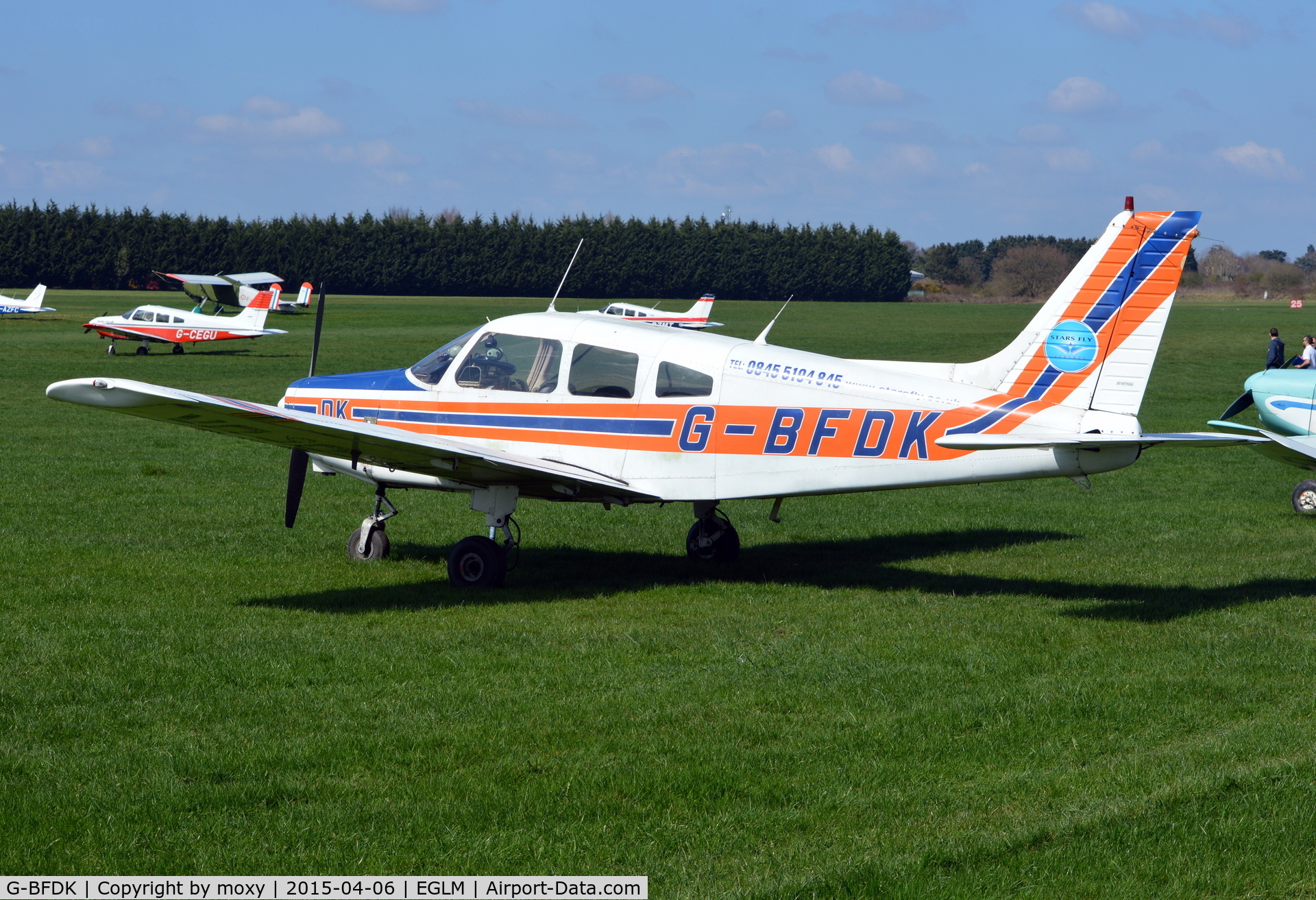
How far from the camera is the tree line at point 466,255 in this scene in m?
95.5

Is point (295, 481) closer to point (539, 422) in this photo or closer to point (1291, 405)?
point (539, 422)

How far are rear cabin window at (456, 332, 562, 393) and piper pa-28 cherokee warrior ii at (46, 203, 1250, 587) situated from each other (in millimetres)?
16

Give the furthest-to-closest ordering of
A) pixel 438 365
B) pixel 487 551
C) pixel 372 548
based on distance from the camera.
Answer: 1. pixel 372 548
2. pixel 438 365
3. pixel 487 551

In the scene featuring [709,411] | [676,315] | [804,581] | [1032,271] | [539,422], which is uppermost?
[1032,271]

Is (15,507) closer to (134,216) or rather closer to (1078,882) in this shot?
(1078,882)

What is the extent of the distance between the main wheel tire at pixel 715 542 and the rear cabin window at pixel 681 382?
174 cm

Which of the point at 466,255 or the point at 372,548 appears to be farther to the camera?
the point at 466,255

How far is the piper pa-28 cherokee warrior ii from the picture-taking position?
28.9ft

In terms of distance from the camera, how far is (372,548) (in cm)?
1101

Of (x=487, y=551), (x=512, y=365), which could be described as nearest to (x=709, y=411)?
(x=512, y=365)

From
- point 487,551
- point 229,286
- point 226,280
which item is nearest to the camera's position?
point 487,551

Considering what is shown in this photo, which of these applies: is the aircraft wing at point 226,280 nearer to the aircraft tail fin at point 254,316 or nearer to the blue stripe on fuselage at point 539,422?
the aircraft tail fin at point 254,316

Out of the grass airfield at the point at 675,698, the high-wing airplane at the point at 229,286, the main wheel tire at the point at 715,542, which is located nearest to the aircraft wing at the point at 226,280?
the high-wing airplane at the point at 229,286

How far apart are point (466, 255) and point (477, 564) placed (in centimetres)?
9978
